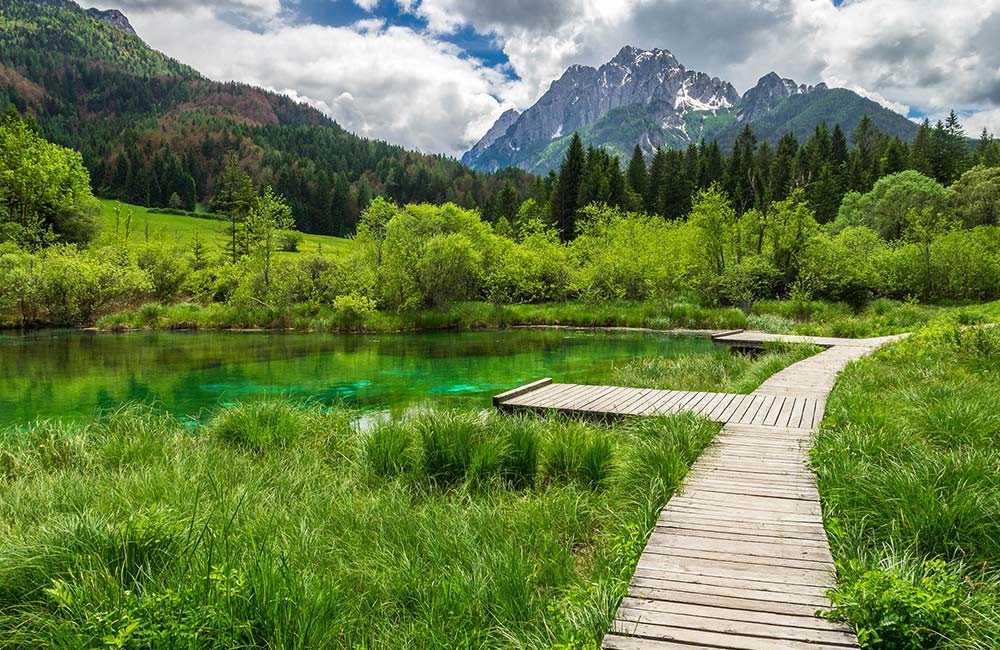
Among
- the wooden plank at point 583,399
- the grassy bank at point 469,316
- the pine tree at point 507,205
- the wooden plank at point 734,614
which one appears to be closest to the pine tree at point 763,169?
the pine tree at point 507,205

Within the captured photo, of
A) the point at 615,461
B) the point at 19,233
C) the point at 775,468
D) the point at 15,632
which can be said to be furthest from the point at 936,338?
the point at 19,233

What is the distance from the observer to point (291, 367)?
19.2 metres

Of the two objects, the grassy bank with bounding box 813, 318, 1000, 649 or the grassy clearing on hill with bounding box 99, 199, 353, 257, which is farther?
the grassy clearing on hill with bounding box 99, 199, 353, 257

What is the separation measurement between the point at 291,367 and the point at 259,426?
12116mm

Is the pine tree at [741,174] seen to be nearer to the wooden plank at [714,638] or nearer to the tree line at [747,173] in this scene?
the tree line at [747,173]

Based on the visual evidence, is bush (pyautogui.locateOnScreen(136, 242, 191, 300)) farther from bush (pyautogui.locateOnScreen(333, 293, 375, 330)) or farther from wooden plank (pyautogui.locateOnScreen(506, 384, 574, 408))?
wooden plank (pyautogui.locateOnScreen(506, 384, 574, 408))

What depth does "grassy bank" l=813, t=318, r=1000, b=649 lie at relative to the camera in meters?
2.92

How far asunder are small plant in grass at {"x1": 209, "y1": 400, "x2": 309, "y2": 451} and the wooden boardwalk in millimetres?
5388

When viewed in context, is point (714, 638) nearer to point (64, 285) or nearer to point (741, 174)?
point (64, 285)

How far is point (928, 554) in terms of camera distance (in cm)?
378

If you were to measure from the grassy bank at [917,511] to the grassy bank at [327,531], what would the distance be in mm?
1386

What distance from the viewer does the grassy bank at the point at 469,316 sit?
99.0ft

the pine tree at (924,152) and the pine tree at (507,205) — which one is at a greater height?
the pine tree at (924,152)

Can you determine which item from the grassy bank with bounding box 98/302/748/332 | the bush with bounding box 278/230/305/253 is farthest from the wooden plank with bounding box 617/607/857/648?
the bush with bounding box 278/230/305/253
